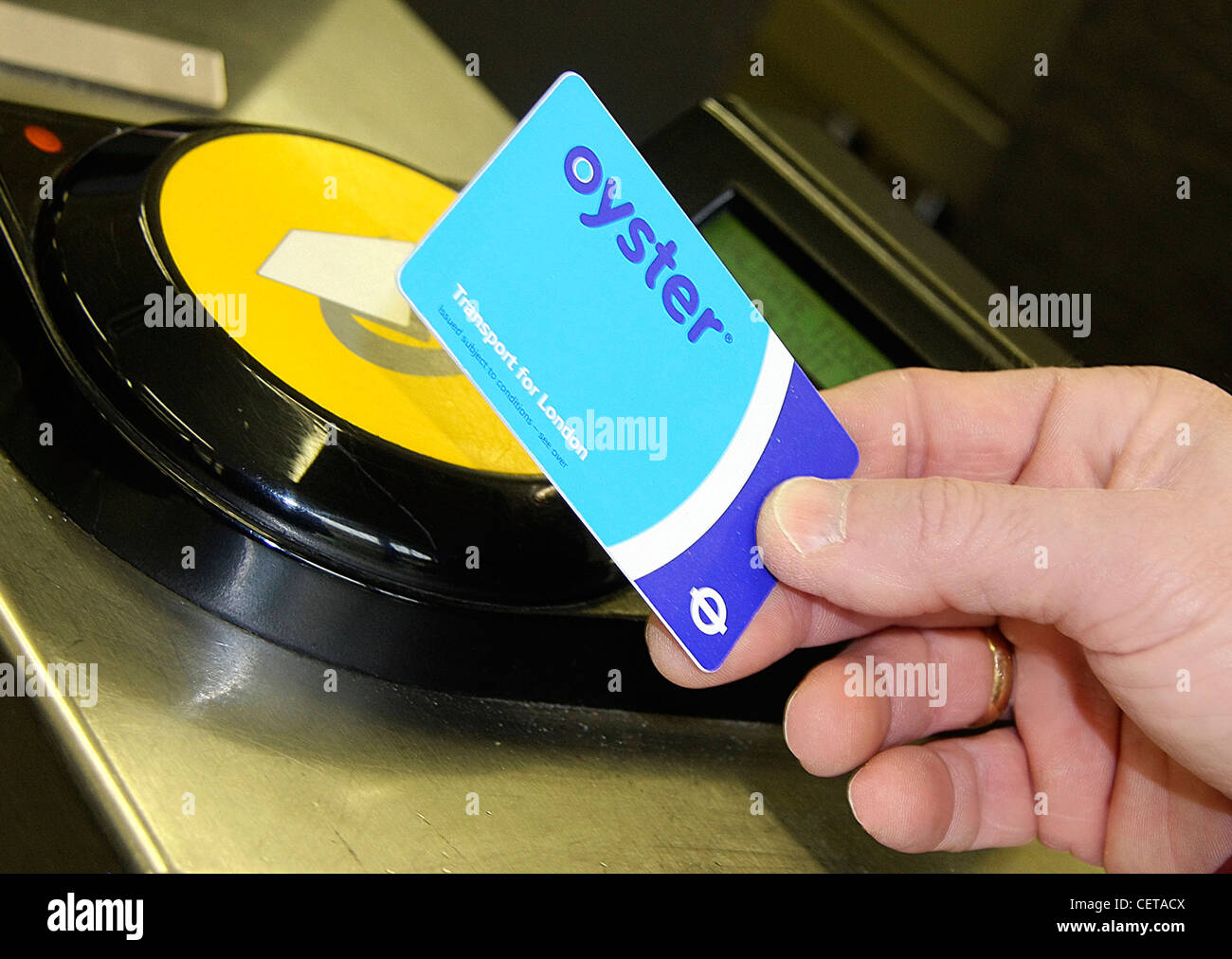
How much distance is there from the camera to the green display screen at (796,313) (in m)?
0.80

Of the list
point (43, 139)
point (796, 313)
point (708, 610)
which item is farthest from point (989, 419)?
point (43, 139)

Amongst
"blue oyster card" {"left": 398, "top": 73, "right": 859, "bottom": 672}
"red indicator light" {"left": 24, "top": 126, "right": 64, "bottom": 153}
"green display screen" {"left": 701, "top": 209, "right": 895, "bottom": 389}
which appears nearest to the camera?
"blue oyster card" {"left": 398, "top": 73, "right": 859, "bottom": 672}

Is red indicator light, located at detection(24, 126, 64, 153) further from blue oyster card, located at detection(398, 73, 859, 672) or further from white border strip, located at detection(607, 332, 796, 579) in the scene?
white border strip, located at detection(607, 332, 796, 579)

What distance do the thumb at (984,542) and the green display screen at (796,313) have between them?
260 millimetres

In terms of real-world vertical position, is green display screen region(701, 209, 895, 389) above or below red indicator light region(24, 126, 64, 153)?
below

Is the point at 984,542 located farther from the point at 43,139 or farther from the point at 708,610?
the point at 43,139

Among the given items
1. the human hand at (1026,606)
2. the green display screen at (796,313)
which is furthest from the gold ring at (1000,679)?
the green display screen at (796,313)

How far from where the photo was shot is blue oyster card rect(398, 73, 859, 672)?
0.50m

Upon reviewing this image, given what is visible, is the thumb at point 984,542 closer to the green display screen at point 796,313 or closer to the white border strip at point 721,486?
the white border strip at point 721,486

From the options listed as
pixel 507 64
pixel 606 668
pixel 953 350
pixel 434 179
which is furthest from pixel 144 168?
pixel 507 64

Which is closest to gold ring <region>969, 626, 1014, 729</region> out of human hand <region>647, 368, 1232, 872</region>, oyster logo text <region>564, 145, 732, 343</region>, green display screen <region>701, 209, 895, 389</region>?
human hand <region>647, 368, 1232, 872</region>

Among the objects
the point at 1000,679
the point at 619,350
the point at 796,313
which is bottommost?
the point at 1000,679

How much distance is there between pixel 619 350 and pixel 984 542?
0.20m

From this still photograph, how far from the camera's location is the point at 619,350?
0.52m
